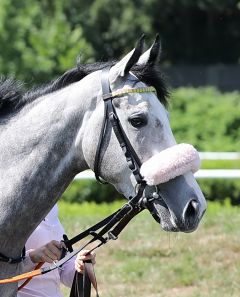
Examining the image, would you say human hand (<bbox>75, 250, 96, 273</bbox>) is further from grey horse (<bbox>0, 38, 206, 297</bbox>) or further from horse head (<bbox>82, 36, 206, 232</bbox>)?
horse head (<bbox>82, 36, 206, 232</bbox>)

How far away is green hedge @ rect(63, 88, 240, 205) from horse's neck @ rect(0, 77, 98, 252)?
25.1ft

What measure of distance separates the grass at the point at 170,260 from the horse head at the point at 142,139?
11.2 feet

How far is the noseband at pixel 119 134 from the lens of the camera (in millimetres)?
3783

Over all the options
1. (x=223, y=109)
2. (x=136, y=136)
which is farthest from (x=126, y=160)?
(x=223, y=109)

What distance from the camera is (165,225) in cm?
375

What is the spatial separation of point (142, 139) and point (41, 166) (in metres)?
0.50

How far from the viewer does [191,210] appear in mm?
3668

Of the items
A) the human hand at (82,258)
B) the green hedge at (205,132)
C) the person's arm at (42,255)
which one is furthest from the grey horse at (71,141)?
the green hedge at (205,132)

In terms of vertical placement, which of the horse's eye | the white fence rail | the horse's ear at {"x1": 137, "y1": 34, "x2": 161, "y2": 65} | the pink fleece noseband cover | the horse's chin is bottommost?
the white fence rail

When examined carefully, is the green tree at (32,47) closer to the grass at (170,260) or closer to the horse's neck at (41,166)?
the grass at (170,260)

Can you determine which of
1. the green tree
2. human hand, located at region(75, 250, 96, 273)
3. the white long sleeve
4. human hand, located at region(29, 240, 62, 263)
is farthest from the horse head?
the green tree

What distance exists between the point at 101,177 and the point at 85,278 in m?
0.79

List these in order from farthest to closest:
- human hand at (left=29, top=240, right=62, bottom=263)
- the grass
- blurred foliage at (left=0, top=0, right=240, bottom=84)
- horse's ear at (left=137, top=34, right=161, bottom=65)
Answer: blurred foliage at (left=0, top=0, right=240, bottom=84) → the grass → human hand at (left=29, top=240, right=62, bottom=263) → horse's ear at (left=137, top=34, right=161, bottom=65)

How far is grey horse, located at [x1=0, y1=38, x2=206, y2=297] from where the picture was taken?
3.79 meters
